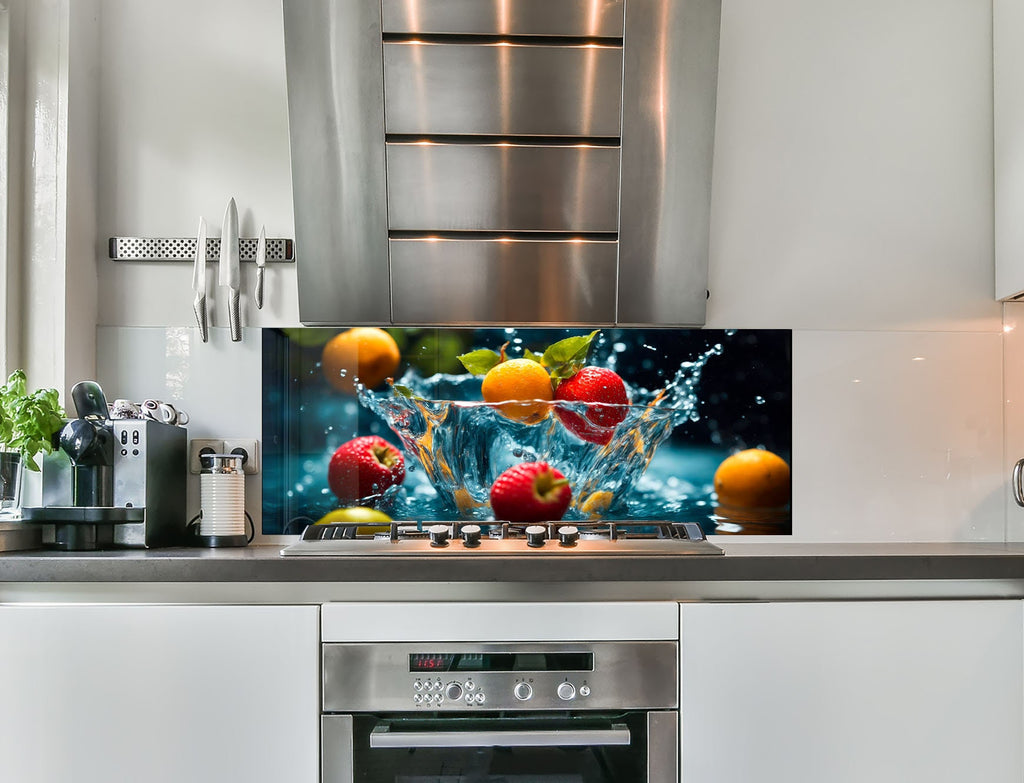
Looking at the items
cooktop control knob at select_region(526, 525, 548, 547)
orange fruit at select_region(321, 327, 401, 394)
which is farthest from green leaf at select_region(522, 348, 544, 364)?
cooktop control knob at select_region(526, 525, 548, 547)

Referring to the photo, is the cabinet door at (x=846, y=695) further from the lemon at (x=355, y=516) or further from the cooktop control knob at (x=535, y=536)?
the lemon at (x=355, y=516)

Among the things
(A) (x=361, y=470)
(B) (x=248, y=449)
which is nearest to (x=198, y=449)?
(B) (x=248, y=449)

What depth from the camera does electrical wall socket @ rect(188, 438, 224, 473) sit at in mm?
1968

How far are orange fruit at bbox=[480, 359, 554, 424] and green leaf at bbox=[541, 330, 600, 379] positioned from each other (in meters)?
0.03

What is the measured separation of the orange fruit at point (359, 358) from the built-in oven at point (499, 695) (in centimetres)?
71

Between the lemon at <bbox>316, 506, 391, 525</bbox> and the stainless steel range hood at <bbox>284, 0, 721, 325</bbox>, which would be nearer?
the stainless steel range hood at <bbox>284, 0, 721, 325</bbox>

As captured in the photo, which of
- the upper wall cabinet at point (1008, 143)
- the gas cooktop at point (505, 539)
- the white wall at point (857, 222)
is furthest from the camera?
the white wall at point (857, 222)

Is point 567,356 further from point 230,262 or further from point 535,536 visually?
point 230,262

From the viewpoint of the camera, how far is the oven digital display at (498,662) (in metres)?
1.43

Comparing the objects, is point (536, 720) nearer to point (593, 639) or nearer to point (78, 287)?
point (593, 639)

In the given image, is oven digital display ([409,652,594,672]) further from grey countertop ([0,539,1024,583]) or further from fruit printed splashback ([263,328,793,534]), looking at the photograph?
fruit printed splashback ([263,328,793,534])

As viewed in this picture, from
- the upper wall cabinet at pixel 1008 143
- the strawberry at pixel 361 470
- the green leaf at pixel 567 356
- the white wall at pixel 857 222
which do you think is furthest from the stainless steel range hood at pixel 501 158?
the upper wall cabinet at pixel 1008 143

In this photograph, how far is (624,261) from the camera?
1.88 m

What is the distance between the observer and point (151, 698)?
1.43 meters
